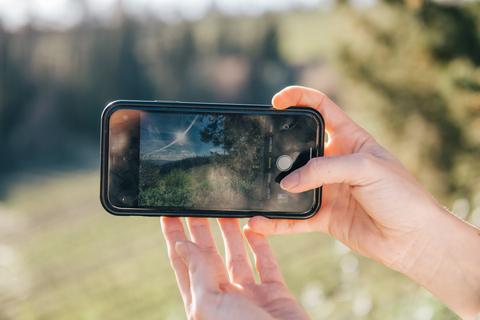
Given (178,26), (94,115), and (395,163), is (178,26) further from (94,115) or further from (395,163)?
(395,163)

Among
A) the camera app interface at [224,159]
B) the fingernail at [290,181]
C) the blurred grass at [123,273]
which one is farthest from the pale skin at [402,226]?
the blurred grass at [123,273]

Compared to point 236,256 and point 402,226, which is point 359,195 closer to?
point 402,226

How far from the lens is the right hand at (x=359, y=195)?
1.63 meters

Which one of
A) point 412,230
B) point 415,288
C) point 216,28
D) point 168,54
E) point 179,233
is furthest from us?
point 216,28

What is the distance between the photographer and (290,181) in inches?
68.8

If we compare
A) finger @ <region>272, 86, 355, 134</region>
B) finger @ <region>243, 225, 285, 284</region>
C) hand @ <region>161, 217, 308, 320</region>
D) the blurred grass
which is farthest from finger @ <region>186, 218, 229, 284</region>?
the blurred grass

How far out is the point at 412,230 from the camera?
1687 millimetres

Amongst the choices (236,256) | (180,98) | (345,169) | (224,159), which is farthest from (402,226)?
(180,98)

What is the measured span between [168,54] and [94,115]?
21.5ft

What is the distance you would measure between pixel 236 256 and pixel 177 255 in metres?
0.28

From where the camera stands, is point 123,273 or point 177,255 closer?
point 177,255

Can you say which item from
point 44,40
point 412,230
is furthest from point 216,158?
point 44,40

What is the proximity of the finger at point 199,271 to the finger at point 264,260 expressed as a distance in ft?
1.20

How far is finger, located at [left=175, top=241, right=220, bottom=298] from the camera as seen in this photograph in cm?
134
